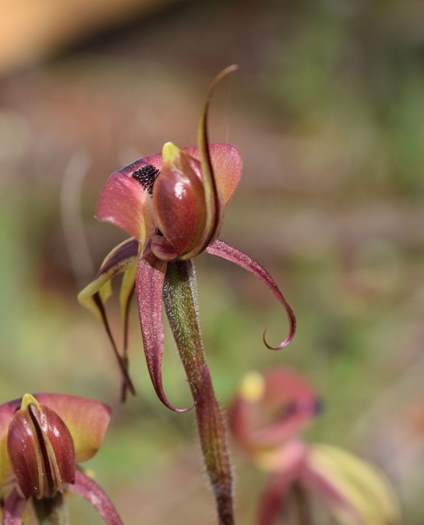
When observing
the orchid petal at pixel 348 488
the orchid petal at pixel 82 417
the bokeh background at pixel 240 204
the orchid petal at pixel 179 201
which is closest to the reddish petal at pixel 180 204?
the orchid petal at pixel 179 201

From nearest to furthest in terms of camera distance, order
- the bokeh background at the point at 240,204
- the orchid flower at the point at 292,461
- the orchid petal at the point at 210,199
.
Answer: the orchid petal at the point at 210,199 < the orchid flower at the point at 292,461 < the bokeh background at the point at 240,204

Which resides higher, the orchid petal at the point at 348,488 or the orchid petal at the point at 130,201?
the orchid petal at the point at 130,201

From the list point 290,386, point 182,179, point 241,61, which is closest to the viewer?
point 182,179

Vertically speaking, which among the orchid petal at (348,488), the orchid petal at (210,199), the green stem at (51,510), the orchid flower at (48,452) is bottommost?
the orchid petal at (348,488)

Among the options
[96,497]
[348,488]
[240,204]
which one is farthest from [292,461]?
[240,204]

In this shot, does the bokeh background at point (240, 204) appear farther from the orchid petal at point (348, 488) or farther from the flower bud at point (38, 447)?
the flower bud at point (38, 447)

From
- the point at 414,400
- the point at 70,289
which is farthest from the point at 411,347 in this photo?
the point at 70,289

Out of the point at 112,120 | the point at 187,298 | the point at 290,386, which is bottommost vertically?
the point at 290,386

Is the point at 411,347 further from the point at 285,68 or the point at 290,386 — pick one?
the point at 285,68
